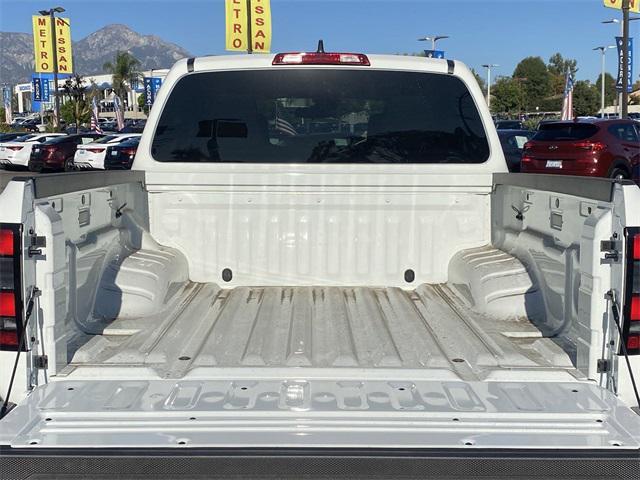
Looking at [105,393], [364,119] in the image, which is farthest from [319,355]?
[364,119]

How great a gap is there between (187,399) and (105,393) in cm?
28

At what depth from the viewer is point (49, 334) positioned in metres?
2.56

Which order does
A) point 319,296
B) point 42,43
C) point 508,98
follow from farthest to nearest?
point 508,98
point 42,43
point 319,296

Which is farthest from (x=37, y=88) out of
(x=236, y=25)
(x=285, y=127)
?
(x=285, y=127)

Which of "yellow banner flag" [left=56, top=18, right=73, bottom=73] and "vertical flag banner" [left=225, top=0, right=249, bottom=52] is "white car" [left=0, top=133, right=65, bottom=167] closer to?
"yellow banner flag" [left=56, top=18, right=73, bottom=73]

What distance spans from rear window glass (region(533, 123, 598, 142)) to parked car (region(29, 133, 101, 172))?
1926 cm

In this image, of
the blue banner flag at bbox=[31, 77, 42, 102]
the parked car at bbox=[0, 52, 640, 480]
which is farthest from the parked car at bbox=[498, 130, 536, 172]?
the blue banner flag at bbox=[31, 77, 42, 102]

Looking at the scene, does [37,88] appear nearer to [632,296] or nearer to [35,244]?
[35,244]

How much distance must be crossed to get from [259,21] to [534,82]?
69.7m

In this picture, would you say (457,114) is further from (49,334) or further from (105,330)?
(49,334)

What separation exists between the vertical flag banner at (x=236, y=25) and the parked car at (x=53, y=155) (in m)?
10.3

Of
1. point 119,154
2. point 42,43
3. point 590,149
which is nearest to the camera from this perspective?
point 590,149

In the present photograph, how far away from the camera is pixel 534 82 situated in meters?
87.3

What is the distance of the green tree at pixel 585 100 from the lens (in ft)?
259
